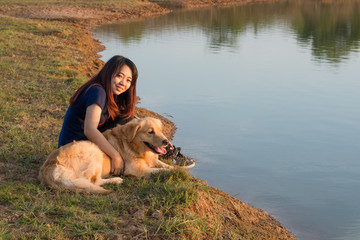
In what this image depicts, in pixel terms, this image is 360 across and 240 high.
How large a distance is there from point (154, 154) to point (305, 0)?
43965 millimetres

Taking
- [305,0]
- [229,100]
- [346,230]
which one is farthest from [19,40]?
[305,0]

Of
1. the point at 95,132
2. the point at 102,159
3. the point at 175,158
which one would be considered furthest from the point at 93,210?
the point at 175,158

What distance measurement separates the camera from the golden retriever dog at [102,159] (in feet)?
13.7

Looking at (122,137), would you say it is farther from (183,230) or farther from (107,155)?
(183,230)

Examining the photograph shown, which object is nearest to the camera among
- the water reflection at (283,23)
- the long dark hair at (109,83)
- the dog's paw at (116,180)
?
the dog's paw at (116,180)

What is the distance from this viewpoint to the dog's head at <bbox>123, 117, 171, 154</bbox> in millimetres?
4684

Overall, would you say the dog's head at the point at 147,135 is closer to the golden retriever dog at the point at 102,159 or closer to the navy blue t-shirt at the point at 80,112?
the golden retriever dog at the point at 102,159

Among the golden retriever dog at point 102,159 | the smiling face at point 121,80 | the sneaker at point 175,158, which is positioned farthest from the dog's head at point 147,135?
the sneaker at point 175,158

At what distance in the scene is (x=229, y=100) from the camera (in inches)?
450

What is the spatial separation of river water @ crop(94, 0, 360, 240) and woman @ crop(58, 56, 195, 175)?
2072 mm

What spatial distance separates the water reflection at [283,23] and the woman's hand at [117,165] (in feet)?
47.9

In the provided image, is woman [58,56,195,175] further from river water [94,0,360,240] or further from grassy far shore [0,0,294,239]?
river water [94,0,360,240]

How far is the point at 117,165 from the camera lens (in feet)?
15.4

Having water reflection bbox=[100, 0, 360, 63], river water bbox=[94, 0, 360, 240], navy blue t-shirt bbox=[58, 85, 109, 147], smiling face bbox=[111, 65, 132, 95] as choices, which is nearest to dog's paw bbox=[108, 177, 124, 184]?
navy blue t-shirt bbox=[58, 85, 109, 147]
